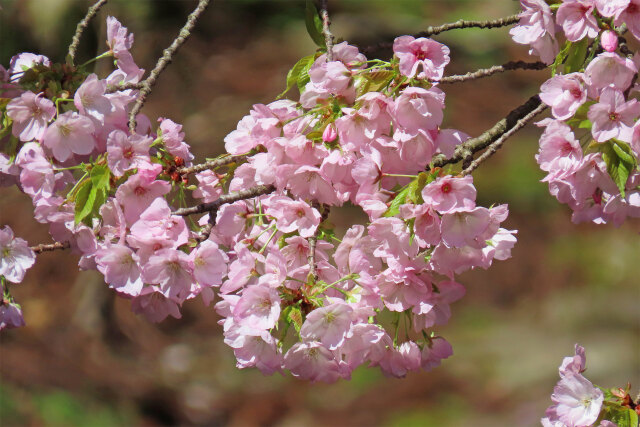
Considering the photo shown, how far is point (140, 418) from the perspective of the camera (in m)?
4.47

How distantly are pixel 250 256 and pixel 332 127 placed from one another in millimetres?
236

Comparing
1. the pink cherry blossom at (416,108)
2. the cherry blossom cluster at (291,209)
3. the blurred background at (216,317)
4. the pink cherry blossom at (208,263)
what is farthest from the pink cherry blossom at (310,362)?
the blurred background at (216,317)

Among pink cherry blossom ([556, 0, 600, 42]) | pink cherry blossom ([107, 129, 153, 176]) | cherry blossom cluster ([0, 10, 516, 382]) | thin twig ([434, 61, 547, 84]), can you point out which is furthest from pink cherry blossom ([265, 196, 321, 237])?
pink cherry blossom ([556, 0, 600, 42])

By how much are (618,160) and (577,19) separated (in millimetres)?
219

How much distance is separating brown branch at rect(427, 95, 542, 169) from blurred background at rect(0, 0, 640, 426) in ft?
10.1

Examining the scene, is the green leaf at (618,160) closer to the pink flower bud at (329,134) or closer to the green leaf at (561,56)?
the green leaf at (561,56)

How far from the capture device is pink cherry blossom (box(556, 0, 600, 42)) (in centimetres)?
117

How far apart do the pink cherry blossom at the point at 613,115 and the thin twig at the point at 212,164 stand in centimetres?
59

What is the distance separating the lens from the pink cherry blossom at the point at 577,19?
1.17m

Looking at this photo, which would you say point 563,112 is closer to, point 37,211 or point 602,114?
point 602,114

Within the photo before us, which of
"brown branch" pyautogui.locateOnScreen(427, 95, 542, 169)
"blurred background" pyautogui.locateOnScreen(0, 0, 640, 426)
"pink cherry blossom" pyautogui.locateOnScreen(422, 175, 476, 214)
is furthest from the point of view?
"blurred background" pyautogui.locateOnScreen(0, 0, 640, 426)

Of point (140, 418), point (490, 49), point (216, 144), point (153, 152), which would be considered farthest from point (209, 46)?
point (153, 152)

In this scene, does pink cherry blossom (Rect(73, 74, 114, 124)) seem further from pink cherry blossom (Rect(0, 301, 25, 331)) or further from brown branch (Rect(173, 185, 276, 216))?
pink cherry blossom (Rect(0, 301, 25, 331))

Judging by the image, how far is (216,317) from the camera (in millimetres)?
5188
